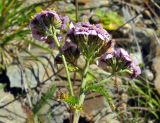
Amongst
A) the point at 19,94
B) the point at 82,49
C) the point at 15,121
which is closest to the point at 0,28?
the point at 19,94

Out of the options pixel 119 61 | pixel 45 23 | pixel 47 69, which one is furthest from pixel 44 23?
pixel 47 69

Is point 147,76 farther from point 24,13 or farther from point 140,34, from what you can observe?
point 24,13

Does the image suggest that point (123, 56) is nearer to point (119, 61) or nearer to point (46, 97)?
point (119, 61)

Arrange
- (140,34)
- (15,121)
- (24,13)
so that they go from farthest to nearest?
1. (140,34)
2. (24,13)
3. (15,121)

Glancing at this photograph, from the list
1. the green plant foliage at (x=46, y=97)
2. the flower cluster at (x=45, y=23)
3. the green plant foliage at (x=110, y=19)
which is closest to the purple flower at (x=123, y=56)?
the flower cluster at (x=45, y=23)

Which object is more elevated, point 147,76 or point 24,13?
point 24,13

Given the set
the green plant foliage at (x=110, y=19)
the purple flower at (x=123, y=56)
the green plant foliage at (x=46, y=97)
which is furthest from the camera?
the green plant foliage at (x=110, y=19)

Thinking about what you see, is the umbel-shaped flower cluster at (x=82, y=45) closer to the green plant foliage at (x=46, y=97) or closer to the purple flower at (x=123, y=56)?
the purple flower at (x=123, y=56)
